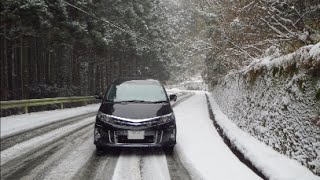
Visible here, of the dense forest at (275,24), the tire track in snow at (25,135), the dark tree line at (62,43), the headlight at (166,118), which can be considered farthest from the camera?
the dark tree line at (62,43)

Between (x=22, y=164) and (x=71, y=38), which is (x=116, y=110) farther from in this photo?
(x=71, y=38)

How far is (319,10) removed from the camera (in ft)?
42.0

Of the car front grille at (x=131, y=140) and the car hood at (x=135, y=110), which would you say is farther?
the car hood at (x=135, y=110)

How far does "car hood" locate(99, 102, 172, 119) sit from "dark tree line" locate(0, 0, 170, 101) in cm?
425

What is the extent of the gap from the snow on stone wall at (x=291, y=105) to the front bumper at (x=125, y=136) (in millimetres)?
2388

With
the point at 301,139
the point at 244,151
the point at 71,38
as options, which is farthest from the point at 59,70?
the point at 301,139

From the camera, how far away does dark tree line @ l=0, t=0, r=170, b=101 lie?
68.7 ft

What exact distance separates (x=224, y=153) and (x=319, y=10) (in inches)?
→ 265

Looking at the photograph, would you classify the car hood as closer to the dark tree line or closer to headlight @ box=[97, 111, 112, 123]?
headlight @ box=[97, 111, 112, 123]

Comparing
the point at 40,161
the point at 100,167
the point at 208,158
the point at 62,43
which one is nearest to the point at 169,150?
the point at 208,158

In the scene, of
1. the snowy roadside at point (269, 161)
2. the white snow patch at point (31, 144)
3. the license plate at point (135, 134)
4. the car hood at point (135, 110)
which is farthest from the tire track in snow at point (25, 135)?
the snowy roadside at point (269, 161)

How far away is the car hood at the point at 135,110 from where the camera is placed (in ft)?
27.4

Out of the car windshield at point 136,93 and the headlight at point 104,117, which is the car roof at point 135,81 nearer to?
the car windshield at point 136,93

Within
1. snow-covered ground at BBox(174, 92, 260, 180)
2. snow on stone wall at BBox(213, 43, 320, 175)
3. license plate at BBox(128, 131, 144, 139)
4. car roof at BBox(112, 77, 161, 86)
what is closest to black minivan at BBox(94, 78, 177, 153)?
license plate at BBox(128, 131, 144, 139)
